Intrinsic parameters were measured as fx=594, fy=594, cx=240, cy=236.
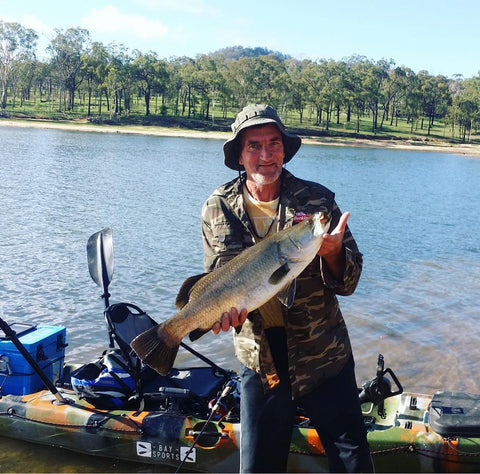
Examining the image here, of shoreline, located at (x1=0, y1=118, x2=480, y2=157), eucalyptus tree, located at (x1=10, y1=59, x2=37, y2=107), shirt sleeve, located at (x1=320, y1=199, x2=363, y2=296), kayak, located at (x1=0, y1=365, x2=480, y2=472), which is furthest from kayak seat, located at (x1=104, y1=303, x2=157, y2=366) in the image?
eucalyptus tree, located at (x1=10, y1=59, x2=37, y2=107)

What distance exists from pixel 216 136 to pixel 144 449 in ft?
257

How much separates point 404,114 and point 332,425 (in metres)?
124

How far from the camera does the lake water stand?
34.7 ft

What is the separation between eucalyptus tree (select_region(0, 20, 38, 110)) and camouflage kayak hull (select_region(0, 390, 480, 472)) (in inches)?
4269

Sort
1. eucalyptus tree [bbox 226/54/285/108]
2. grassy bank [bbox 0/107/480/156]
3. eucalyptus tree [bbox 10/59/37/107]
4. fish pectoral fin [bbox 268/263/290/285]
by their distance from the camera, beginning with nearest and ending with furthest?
fish pectoral fin [bbox 268/263/290/285] < grassy bank [bbox 0/107/480/156] < eucalyptus tree [bbox 226/54/285/108] < eucalyptus tree [bbox 10/59/37/107]

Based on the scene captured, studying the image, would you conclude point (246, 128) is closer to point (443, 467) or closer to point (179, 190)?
point (443, 467)

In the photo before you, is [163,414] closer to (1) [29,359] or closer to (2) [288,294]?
(1) [29,359]

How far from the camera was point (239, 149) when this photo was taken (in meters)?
4.21

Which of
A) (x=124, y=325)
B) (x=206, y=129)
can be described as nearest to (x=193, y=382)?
(x=124, y=325)

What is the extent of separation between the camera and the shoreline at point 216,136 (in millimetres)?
80438

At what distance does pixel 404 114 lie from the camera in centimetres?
12006

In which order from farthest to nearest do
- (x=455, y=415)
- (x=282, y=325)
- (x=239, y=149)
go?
(x=455, y=415)
(x=239, y=149)
(x=282, y=325)

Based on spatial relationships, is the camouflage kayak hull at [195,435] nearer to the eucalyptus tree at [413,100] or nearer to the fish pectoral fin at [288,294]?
the fish pectoral fin at [288,294]

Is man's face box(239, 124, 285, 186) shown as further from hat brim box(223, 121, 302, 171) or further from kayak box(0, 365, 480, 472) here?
kayak box(0, 365, 480, 472)
